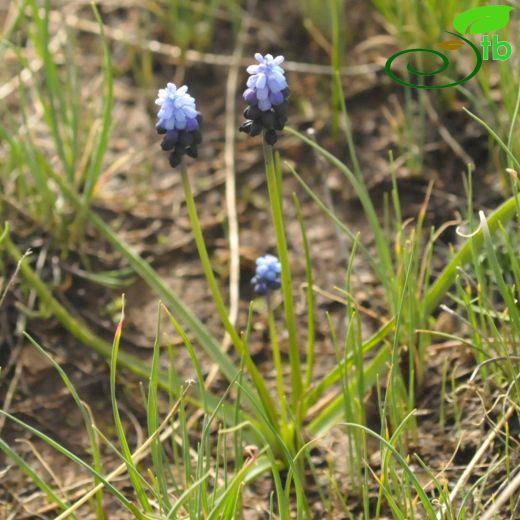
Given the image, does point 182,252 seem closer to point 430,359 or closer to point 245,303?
point 245,303

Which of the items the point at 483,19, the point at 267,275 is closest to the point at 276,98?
the point at 267,275

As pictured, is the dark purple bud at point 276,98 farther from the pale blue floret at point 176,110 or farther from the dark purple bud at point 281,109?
the pale blue floret at point 176,110

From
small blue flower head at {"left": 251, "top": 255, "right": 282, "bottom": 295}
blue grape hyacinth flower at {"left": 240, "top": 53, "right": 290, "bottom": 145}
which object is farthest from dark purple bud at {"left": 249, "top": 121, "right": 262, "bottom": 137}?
small blue flower head at {"left": 251, "top": 255, "right": 282, "bottom": 295}

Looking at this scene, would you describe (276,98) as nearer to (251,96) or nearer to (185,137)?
(251,96)

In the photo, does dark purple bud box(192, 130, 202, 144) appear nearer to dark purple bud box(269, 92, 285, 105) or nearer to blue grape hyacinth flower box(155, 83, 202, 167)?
blue grape hyacinth flower box(155, 83, 202, 167)

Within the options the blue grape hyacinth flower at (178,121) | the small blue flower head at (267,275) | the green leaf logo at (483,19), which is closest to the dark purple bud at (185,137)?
the blue grape hyacinth flower at (178,121)
